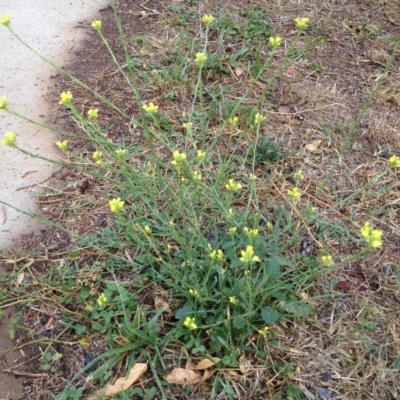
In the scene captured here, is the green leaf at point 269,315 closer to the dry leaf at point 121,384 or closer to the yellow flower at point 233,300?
the yellow flower at point 233,300

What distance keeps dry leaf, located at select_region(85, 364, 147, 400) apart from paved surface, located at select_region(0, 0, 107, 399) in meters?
0.32

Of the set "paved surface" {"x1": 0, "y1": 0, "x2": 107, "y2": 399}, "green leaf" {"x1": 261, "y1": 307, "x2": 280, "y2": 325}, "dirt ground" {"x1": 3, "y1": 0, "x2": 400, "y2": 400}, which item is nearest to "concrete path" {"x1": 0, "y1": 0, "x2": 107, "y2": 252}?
"paved surface" {"x1": 0, "y1": 0, "x2": 107, "y2": 399}

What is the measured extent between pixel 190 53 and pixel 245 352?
202cm

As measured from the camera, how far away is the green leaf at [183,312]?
1.80 meters

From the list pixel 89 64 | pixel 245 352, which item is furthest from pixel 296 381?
pixel 89 64

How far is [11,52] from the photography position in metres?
3.21

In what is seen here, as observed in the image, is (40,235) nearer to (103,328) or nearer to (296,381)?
(103,328)

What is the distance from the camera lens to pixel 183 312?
1811 mm

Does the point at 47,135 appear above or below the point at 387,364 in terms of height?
above

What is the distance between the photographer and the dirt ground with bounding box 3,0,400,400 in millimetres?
1816

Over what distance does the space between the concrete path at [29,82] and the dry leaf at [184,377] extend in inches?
40.2

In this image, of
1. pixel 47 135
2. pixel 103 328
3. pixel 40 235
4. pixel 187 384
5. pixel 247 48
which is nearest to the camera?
pixel 187 384

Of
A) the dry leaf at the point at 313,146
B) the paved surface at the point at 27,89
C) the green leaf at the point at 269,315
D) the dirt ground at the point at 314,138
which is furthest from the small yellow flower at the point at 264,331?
the dry leaf at the point at 313,146

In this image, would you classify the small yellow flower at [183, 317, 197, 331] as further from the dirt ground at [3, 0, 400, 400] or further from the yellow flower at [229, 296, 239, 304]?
the dirt ground at [3, 0, 400, 400]
